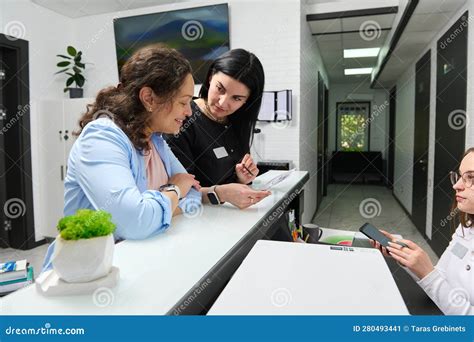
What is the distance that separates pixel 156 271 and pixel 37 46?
460 cm

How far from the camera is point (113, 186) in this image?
3.01 ft

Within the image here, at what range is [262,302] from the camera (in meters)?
0.59

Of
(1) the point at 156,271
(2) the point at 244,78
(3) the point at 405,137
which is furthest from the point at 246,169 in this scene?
(3) the point at 405,137

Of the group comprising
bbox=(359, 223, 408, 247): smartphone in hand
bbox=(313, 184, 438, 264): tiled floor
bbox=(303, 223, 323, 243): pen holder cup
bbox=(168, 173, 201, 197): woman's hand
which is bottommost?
bbox=(313, 184, 438, 264): tiled floor

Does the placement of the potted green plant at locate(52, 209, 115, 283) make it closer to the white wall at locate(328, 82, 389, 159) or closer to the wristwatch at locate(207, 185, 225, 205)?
the wristwatch at locate(207, 185, 225, 205)

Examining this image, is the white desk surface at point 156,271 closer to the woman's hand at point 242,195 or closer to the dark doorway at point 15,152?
the woman's hand at point 242,195

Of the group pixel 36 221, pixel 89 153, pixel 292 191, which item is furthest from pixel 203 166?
pixel 36 221

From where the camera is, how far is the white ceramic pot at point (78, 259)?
2.06 ft

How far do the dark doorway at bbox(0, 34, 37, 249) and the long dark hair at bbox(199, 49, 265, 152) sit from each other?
10.5 feet

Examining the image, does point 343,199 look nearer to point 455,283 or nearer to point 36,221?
point 36,221

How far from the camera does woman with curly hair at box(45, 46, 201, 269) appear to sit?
0.93 meters

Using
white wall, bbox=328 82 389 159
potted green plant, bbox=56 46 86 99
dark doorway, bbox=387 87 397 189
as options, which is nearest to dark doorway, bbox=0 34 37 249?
potted green plant, bbox=56 46 86 99

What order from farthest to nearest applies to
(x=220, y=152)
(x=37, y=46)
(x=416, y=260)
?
1. (x=37, y=46)
2. (x=220, y=152)
3. (x=416, y=260)

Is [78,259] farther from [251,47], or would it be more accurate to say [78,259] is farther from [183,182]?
[251,47]
